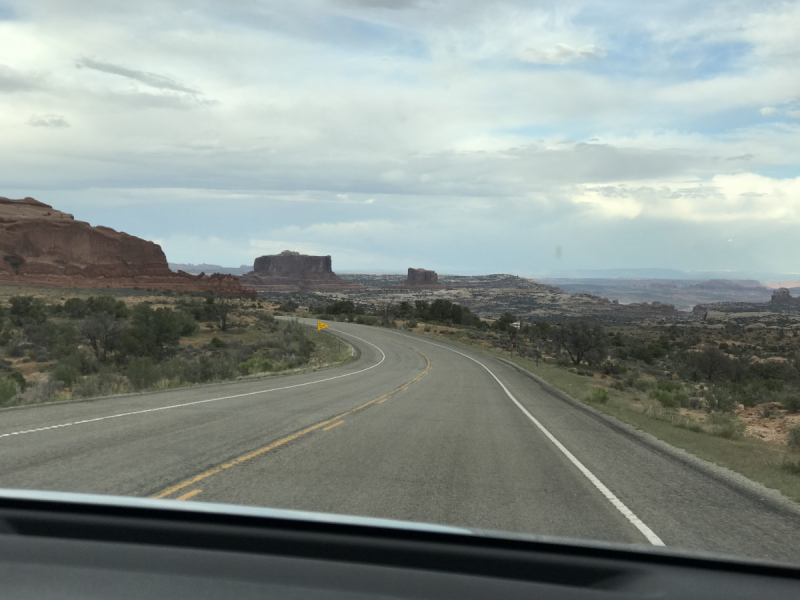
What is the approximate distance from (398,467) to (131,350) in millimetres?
30946

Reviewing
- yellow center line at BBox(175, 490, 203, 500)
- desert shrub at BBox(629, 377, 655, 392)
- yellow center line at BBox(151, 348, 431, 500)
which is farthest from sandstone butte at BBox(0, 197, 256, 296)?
yellow center line at BBox(175, 490, 203, 500)

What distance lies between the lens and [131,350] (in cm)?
3431

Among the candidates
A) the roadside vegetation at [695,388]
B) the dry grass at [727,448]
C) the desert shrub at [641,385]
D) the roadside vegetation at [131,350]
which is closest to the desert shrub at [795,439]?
the roadside vegetation at [695,388]

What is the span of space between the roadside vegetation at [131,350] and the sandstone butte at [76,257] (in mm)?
59120

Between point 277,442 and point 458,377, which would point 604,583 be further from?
point 458,377

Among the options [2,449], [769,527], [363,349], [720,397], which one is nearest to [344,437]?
[2,449]

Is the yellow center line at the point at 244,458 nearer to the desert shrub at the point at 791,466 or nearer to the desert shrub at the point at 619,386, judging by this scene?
the desert shrub at the point at 791,466

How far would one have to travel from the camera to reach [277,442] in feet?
30.1

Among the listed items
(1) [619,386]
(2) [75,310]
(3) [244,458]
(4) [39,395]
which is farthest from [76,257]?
(3) [244,458]

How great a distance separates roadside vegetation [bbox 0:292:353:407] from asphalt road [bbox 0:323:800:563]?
6.48m

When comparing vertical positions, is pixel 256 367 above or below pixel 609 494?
below

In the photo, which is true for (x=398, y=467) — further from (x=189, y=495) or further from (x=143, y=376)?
(x=143, y=376)

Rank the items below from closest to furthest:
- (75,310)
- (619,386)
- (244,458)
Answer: (244,458)
(619,386)
(75,310)

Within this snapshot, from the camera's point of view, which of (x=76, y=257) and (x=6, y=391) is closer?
(x=6, y=391)
